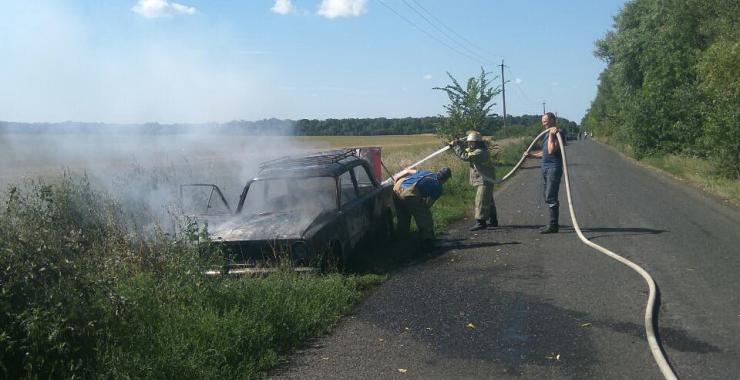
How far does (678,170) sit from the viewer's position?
22766mm

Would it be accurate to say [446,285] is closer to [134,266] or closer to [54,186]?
[134,266]

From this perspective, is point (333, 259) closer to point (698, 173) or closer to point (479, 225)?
point (479, 225)

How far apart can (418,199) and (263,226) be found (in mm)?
2714

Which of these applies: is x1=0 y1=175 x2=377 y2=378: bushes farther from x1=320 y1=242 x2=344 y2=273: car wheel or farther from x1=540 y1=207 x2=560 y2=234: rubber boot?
x1=540 y1=207 x2=560 y2=234: rubber boot

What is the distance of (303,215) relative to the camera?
8211mm

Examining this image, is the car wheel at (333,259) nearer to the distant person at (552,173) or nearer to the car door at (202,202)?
the car door at (202,202)

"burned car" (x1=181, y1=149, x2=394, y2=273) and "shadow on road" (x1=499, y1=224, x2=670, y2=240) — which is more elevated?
"burned car" (x1=181, y1=149, x2=394, y2=273)

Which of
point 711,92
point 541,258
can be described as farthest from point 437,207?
point 711,92

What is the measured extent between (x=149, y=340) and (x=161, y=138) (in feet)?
31.2

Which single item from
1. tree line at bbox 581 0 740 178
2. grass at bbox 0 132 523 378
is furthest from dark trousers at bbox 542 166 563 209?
tree line at bbox 581 0 740 178

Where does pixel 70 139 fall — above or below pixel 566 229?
above

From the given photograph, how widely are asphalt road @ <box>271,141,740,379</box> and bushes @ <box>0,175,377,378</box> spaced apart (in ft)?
1.23

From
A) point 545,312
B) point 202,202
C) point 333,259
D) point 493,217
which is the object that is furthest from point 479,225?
point 545,312

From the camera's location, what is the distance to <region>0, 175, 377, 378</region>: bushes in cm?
435
